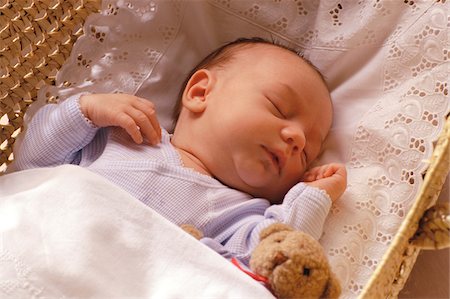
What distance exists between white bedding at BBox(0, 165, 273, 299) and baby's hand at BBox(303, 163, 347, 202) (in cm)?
25

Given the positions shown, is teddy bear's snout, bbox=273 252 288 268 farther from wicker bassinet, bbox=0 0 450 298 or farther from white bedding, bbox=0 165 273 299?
wicker bassinet, bbox=0 0 450 298

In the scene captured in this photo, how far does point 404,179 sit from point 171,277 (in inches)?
16.0

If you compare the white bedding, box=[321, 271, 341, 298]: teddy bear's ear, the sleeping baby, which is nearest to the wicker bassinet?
the sleeping baby

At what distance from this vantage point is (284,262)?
31.1 inches

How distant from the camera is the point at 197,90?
1168 mm

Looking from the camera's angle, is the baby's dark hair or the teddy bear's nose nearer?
the teddy bear's nose

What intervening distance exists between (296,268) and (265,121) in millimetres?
333

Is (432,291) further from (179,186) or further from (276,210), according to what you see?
(179,186)

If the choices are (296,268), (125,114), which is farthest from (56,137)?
(296,268)

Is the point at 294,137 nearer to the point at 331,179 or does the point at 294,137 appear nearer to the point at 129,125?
the point at 331,179

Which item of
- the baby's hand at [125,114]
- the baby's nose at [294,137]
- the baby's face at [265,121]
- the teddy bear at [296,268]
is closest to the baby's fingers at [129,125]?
the baby's hand at [125,114]

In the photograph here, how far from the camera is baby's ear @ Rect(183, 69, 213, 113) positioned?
1.15 m

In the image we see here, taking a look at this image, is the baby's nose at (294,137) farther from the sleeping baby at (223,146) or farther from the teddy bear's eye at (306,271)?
the teddy bear's eye at (306,271)

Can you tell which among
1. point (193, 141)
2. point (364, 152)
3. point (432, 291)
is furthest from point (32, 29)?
point (432, 291)
